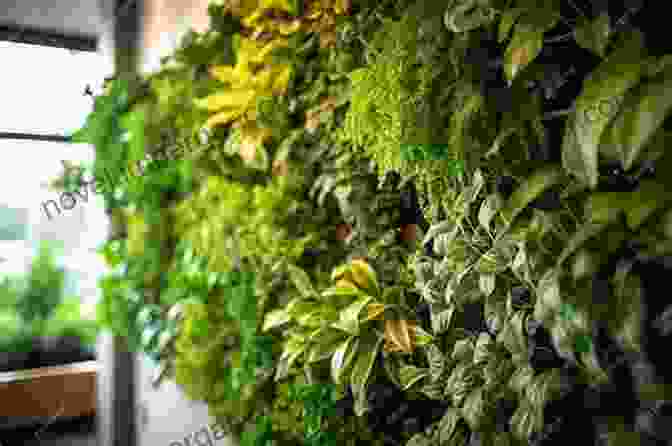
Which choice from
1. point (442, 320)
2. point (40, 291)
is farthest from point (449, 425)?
point (40, 291)

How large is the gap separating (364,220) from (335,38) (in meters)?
0.55

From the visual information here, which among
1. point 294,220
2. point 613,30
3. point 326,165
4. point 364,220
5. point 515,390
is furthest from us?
point 294,220

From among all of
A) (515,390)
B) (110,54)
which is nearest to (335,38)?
(515,390)

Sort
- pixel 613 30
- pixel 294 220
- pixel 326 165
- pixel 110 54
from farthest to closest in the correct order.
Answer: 1. pixel 110 54
2. pixel 294 220
3. pixel 326 165
4. pixel 613 30

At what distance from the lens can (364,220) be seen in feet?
5.02

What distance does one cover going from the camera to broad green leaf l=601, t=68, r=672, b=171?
0.75 metres

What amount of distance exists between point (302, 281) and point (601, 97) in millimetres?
1033

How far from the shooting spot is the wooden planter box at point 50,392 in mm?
2143

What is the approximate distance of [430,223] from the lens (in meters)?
1.32

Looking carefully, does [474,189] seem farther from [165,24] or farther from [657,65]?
[165,24]

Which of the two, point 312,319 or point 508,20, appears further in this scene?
point 312,319

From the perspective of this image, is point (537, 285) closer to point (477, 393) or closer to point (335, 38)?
point (477, 393)

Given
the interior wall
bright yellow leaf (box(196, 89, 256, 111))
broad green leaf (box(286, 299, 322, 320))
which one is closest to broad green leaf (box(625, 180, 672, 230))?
broad green leaf (box(286, 299, 322, 320))

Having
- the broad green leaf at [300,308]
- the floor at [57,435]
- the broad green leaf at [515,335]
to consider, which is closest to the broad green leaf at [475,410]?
the broad green leaf at [515,335]
